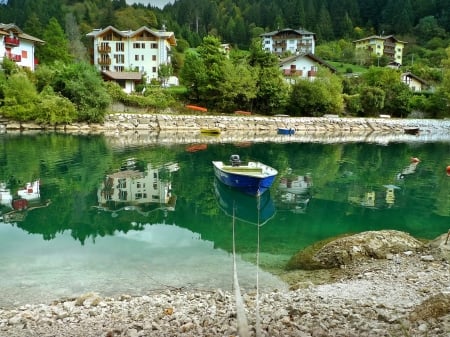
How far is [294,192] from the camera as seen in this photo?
22.2 meters

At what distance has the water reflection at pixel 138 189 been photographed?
1895cm

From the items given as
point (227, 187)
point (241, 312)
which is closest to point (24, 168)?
point (227, 187)

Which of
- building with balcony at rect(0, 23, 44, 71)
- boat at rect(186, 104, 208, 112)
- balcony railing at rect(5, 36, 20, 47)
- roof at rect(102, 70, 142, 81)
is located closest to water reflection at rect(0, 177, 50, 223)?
boat at rect(186, 104, 208, 112)

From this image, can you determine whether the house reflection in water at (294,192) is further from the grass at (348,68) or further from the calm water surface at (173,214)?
the grass at (348,68)

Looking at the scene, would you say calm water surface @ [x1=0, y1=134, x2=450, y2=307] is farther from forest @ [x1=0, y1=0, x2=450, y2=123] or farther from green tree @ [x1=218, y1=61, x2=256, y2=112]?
forest @ [x1=0, y1=0, x2=450, y2=123]

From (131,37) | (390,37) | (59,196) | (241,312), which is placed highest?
(390,37)

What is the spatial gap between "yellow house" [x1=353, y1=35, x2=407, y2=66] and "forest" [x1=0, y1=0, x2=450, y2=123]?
317 centimetres

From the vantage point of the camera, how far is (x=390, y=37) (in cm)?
11500

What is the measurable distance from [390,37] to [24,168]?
107 m

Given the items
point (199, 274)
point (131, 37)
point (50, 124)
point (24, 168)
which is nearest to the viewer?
point (199, 274)

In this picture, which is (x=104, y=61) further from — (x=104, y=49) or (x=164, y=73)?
(x=164, y=73)

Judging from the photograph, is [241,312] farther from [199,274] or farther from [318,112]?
[318,112]

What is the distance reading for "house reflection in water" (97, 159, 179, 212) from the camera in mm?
19203

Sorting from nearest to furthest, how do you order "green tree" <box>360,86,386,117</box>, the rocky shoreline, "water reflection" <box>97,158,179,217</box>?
the rocky shoreline → "water reflection" <box>97,158,179,217</box> → "green tree" <box>360,86,386,117</box>
